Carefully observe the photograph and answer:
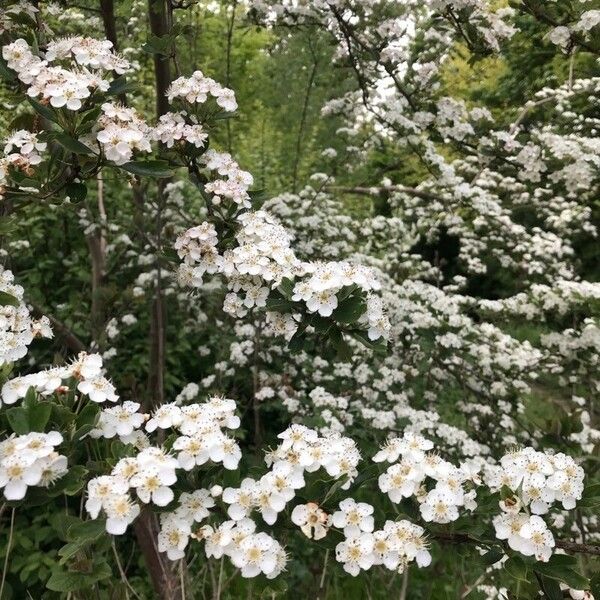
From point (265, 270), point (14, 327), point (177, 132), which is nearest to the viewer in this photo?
point (14, 327)

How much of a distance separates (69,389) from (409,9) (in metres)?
2.63

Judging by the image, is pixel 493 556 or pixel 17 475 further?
pixel 493 556

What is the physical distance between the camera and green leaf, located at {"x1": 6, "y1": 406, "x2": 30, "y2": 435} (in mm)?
1056

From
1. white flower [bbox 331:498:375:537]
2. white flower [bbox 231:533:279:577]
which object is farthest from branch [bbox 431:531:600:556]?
white flower [bbox 231:533:279:577]

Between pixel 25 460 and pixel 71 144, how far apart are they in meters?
0.70

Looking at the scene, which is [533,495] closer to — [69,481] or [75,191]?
[69,481]

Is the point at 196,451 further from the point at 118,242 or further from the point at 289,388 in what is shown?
the point at 118,242

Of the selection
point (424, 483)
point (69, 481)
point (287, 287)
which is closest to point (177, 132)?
point (287, 287)

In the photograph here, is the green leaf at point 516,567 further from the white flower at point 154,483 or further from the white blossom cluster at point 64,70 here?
the white blossom cluster at point 64,70

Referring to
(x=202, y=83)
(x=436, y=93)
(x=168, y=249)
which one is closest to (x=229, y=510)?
(x=168, y=249)

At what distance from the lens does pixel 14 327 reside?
4.85 ft

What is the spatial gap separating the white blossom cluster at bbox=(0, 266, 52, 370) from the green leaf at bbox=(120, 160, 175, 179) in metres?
0.39

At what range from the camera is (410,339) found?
318 centimetres

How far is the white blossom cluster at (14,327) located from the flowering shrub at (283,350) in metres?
0.01
